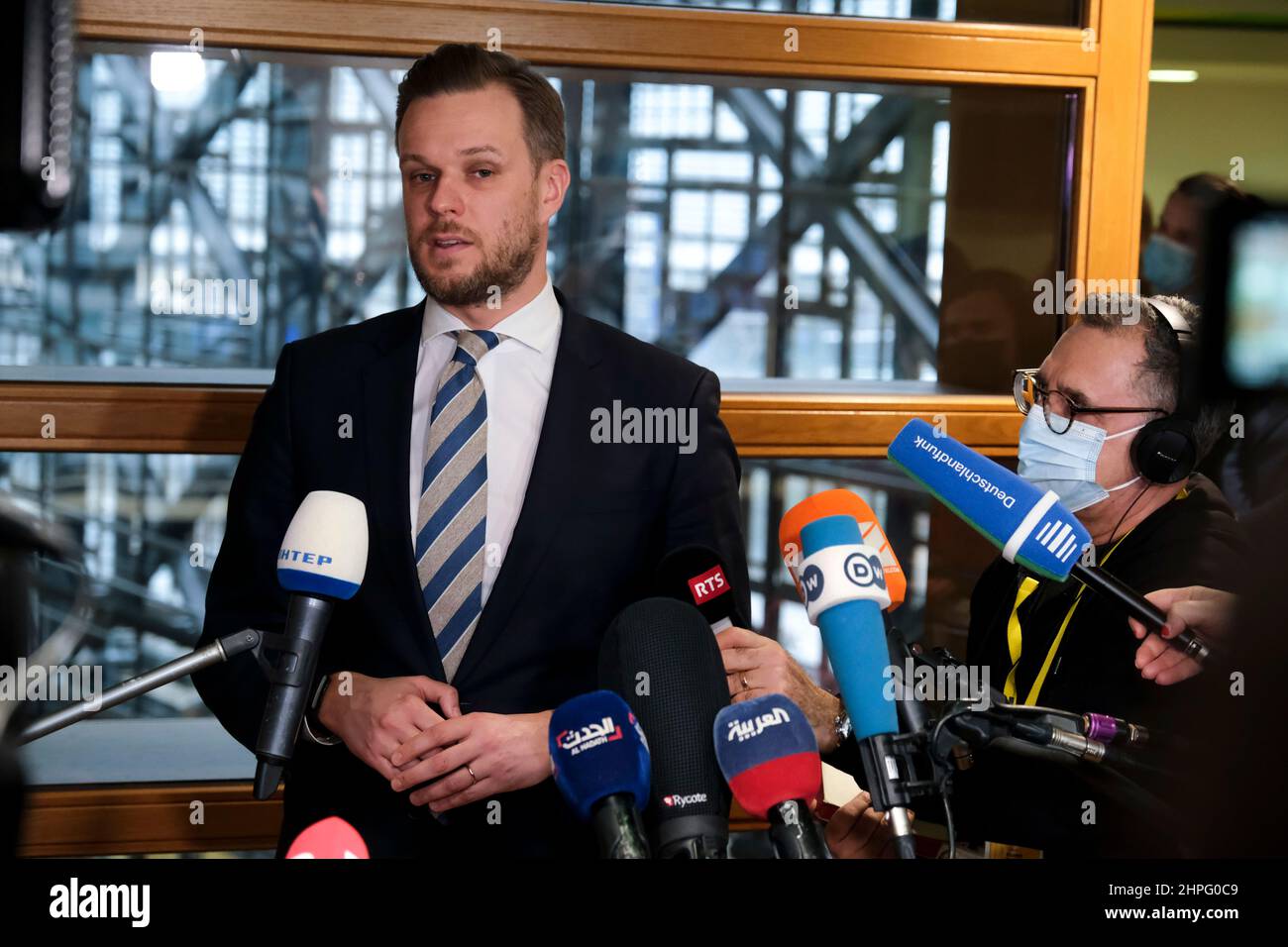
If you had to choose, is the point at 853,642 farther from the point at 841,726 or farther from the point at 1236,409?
the point at 1236,409

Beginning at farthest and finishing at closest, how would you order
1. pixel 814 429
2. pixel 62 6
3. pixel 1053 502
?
1. pixel 814 429
2. pixel 1053 502
3. pixel 62 6

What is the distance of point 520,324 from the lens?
5.70ft

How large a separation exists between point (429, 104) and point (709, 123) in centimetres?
91

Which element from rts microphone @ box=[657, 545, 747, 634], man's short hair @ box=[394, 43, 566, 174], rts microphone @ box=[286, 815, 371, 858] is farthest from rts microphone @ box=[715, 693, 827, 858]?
man's short hair @ box=[394, 43, 566, 174]

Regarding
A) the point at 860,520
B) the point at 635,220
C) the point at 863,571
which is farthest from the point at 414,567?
the point at 635,220

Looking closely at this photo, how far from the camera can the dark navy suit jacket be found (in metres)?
1.59

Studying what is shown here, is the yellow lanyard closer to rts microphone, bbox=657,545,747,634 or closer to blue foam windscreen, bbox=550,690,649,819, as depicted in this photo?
rts microphone, bbox=657,545,747,634

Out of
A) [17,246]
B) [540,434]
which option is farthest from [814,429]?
[17,246]

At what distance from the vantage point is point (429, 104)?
168 cm

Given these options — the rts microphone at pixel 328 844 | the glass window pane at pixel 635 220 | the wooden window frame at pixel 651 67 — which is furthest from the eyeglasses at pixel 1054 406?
the rts microphone at pixel 328 844

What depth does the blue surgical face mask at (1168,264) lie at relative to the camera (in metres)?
2.64

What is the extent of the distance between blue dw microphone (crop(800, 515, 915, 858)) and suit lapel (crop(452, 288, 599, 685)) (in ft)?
1.73

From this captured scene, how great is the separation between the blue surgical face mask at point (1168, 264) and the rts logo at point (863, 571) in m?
1.79
